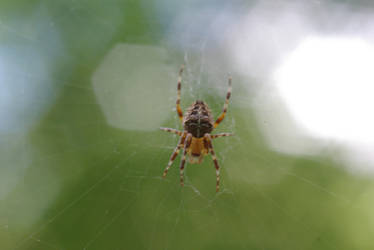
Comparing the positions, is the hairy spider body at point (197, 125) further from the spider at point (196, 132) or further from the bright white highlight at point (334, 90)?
the bright white highlight at point (334, 90)

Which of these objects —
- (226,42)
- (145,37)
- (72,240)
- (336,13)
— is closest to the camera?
(72,240)

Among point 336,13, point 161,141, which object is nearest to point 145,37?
point 161,141

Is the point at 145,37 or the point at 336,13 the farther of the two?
the point at 336,13

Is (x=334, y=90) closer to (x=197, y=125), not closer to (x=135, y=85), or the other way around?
(x=197, y=125)

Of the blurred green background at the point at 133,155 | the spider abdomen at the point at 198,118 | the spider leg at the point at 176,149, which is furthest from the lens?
the blurred green background at the point at 133,155

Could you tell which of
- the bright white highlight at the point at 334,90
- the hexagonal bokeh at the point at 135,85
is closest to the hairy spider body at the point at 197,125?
the hexagonal bokeh at the point at 135,85

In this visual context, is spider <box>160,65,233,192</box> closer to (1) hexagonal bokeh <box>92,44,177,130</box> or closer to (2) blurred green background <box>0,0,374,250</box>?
(2) blurred green background <box>0,0,374,250</box>

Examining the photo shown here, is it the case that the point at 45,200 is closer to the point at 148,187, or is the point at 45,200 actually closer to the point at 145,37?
the point at 148,187
